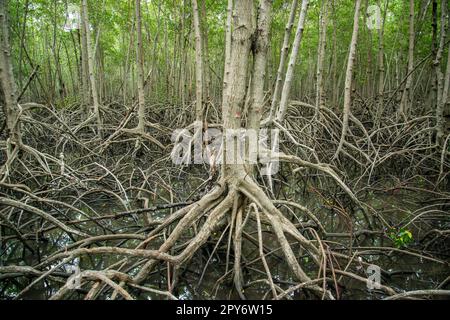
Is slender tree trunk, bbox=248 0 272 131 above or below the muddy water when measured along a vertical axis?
above

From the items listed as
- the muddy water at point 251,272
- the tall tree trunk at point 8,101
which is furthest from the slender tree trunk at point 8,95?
the muddy water at point 251,272

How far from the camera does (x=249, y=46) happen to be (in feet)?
6.42

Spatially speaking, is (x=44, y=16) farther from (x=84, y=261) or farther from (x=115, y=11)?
(x=84, y=261)

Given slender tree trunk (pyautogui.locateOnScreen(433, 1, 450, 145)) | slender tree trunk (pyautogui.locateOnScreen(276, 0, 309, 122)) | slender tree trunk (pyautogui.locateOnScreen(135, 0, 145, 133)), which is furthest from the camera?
slender tree trunk (pyautogui.locateOnScreen(135, 0, 145, 133))

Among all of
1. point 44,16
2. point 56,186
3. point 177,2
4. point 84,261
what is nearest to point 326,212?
point 84,261

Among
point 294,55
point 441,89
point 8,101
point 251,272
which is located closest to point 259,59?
point 294,55

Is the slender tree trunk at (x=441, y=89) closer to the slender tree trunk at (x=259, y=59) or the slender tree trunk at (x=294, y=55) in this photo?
the slender tree trunk at (x=294, y=55)

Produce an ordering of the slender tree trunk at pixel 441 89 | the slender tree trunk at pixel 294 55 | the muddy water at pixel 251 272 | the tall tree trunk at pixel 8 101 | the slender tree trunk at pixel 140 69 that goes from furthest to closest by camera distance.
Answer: the slender tree trunk at pixel 140 69 < the slender tree trunk at pixel 441 89 < the slender tree trunk at pixel 294 55 < the tall tree trunk at pixel 8 101 < the muddy water at pixel 251 272

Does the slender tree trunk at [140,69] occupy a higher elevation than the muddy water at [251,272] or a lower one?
higher

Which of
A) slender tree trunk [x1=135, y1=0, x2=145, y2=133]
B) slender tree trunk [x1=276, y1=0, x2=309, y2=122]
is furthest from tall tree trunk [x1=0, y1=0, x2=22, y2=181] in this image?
slender tree trunk [x1=276, y1=0, x2=309, y2=122]

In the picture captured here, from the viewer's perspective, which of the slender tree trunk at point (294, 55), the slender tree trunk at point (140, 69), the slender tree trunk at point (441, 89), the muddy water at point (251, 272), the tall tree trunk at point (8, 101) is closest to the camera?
the muddy water at point (251, 272)

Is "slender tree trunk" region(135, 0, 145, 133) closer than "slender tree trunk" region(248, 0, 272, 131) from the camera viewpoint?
No

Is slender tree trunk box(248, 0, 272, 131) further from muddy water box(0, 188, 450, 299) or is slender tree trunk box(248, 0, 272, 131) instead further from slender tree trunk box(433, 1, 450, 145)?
slender tree trunk box(433, 1, 450, 145)

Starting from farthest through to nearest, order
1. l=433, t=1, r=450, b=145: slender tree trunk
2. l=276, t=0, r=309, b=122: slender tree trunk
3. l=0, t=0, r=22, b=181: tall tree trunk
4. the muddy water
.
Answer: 1. l=433, t=1, r=450, b=145: slender tree trunk
2. l=276, t=0, r=309, b=122: slender tree trunk
3. l=0, t=0, r=22, b=181: tall tree trunk
4. the muddy water
